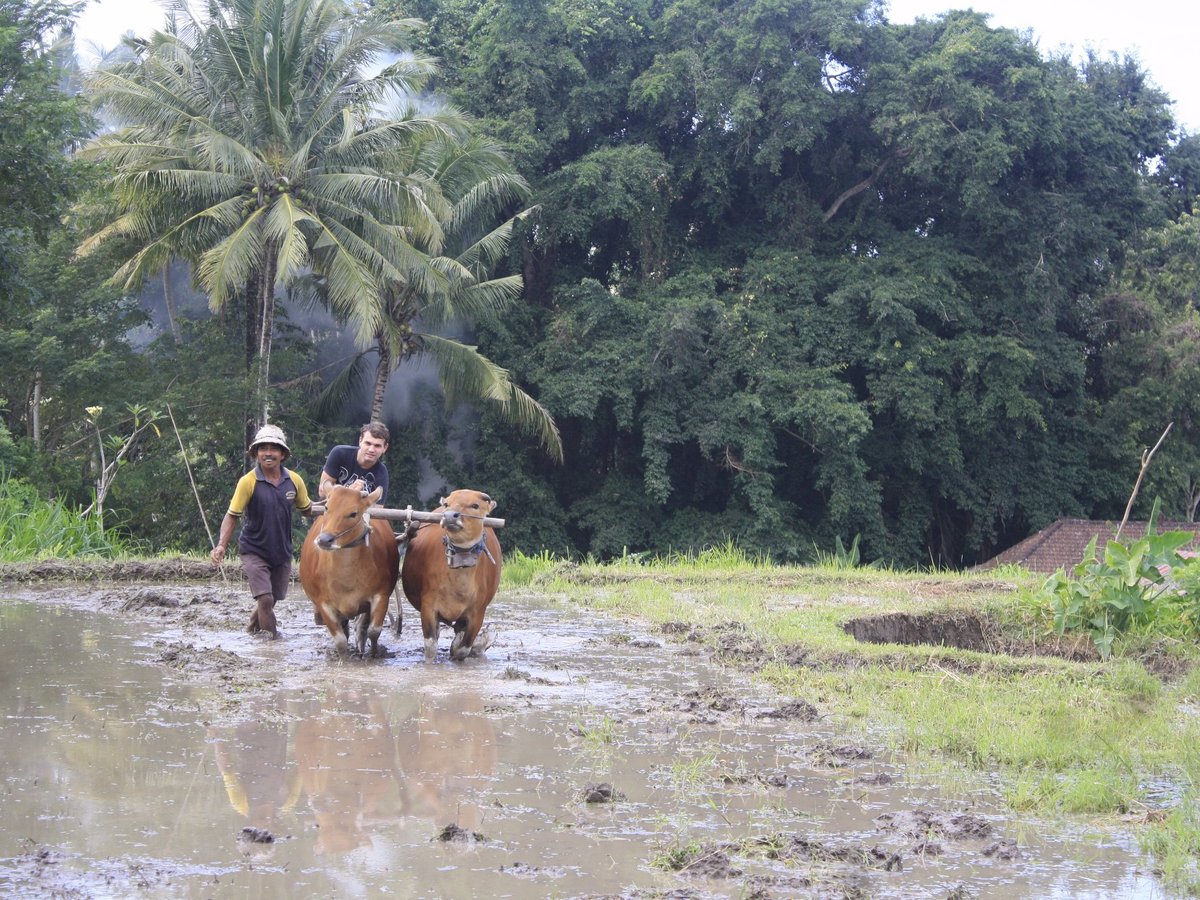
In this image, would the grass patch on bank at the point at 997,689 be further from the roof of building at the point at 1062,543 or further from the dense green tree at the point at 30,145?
the roof of building at the point at 1062,543

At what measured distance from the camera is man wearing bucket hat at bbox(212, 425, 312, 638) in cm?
882

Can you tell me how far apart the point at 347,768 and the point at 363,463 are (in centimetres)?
342

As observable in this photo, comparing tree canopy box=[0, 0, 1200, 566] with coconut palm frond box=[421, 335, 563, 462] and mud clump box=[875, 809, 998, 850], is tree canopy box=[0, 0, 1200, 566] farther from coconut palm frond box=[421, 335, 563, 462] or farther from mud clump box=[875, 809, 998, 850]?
mud clump box=[875, 809, 998, 850]

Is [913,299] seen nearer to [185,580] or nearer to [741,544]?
[741,544]

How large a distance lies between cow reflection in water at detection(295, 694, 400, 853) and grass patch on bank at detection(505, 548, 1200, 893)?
2448mm

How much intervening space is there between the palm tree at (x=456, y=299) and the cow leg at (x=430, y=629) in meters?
14.7

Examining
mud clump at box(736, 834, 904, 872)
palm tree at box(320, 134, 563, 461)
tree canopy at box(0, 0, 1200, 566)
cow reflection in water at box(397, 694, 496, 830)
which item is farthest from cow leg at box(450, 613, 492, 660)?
tree canopy at box(0, 0, 1200, 566)

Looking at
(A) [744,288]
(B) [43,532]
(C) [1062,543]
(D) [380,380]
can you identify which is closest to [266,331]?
(D) [380,380]

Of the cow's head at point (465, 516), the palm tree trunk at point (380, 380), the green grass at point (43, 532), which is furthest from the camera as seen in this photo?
the palm tree trunk at point (380, 380)

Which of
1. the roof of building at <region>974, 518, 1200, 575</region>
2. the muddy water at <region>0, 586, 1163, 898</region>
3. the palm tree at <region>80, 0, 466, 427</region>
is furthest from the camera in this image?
the roof of building at <region>974, 518, 1200, 575</region>

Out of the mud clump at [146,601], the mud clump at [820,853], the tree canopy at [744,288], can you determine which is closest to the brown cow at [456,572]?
the mud clump at [146,601]

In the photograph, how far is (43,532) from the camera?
1523 centimetres

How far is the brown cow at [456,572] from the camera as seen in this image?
8.11 meters

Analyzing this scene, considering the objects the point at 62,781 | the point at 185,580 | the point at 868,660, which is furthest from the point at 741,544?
the point at 62,781
